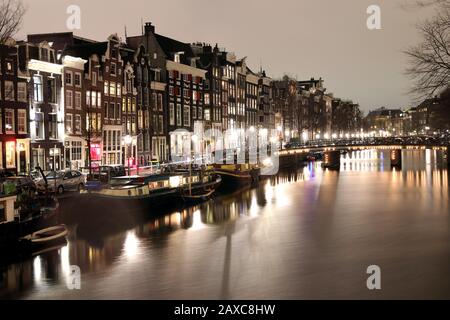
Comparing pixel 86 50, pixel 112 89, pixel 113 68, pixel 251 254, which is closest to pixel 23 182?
pixel 251 254

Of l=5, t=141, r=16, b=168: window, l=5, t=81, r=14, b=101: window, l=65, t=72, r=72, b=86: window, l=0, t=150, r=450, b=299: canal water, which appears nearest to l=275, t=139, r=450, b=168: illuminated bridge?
l=65, t=72, r=72, b=86: window

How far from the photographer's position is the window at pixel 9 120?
47.5 m

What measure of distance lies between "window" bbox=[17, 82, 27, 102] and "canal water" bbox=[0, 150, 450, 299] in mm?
14757

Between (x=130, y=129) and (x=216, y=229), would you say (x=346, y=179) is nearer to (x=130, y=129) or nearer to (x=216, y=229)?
(x=130, y=129)

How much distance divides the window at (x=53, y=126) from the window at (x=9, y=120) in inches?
193

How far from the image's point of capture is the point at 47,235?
3167cm

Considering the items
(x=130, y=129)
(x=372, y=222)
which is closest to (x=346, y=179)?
(x=130, y=129)

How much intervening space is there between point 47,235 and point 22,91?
20859 millimetres

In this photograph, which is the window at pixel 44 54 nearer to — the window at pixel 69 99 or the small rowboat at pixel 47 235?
the window at pixel 69 99

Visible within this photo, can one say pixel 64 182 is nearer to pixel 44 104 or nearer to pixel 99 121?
pixel 44 104

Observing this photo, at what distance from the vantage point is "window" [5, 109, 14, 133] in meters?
47.5

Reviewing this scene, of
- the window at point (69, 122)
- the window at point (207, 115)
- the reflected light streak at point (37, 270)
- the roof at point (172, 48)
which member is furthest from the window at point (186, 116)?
the reflected light streak at point (37, 270)

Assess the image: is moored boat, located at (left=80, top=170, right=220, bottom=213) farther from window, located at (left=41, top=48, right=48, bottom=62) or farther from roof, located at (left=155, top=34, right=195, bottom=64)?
roof, located at (left=155, top=34, right=195, bottom=64)

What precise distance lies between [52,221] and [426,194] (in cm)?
3499
